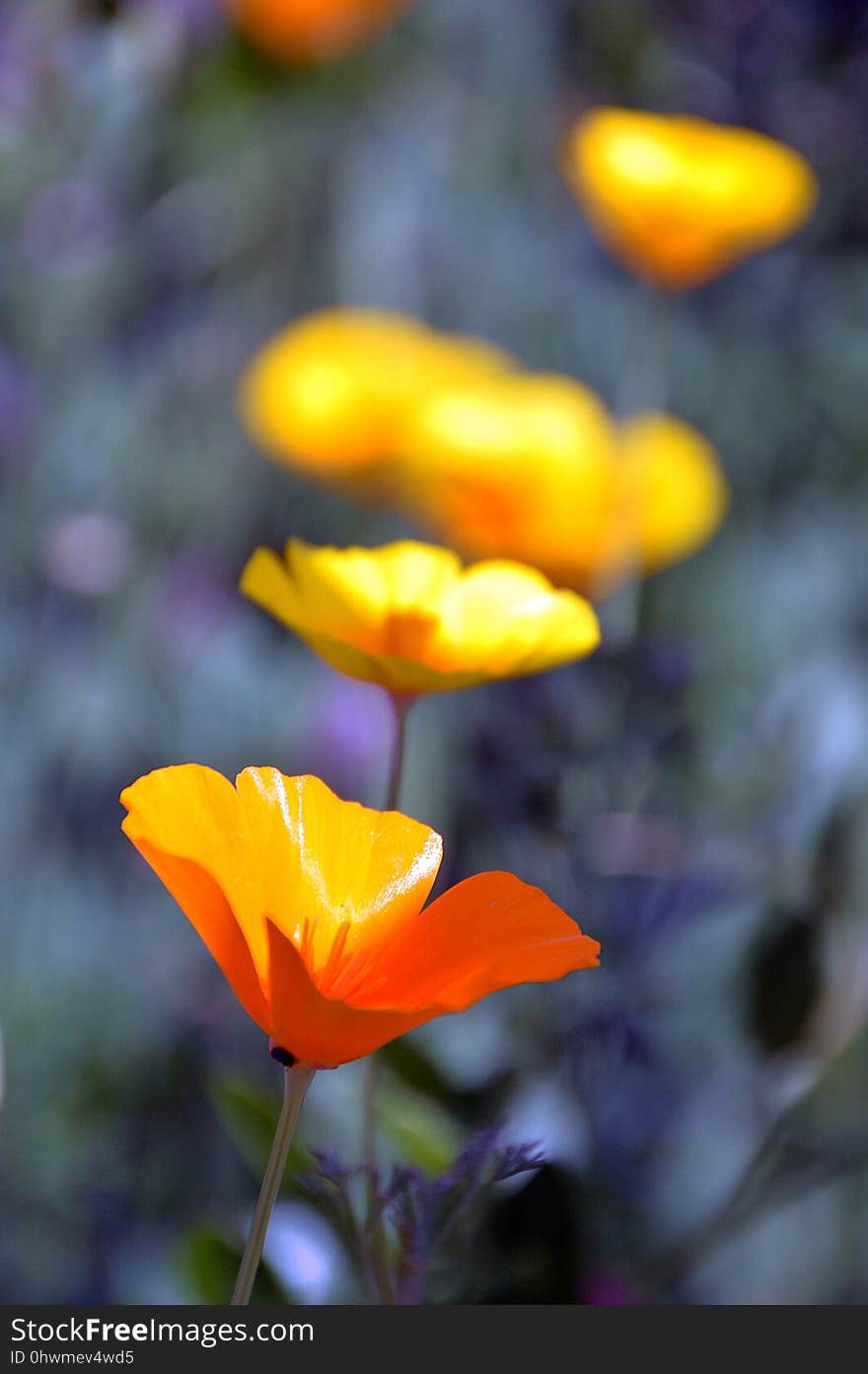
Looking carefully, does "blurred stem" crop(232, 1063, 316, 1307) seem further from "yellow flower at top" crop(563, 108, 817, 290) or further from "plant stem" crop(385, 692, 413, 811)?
"yellow flower at top" crop(563, 108, 817, 290)

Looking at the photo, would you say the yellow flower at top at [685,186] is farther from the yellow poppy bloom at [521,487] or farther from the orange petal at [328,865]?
the orange petal at [328,865]

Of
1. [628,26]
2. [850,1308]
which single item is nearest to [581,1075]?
[850,1308]

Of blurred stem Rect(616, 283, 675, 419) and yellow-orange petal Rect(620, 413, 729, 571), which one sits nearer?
yellow-orange petal Rect(620, 413, 729, 571)

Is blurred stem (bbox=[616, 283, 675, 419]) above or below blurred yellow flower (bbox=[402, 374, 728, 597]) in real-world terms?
below

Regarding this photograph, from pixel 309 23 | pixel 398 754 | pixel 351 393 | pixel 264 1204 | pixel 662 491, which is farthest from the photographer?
pixel 309 23

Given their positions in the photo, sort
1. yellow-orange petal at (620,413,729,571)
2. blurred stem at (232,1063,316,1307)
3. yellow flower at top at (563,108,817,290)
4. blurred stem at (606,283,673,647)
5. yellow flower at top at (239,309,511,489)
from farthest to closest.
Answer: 1. blurred stem at (606,283,673,647)
2. yellow flower at top at (239,309,511,489)
3. yellow-orange petal at (620,413,729,571)
4. yellow flower at top at (563,108,817,290)
5. blurred stem at (232,1063,316,1307)

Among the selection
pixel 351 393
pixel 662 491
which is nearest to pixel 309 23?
pixel 351 393

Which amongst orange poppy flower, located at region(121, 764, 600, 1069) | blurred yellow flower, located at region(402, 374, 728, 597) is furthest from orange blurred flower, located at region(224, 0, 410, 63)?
orange poppy flower, located at region(121, 764, 600, 1069)

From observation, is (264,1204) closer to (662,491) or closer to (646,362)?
(662,491)
